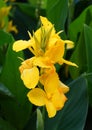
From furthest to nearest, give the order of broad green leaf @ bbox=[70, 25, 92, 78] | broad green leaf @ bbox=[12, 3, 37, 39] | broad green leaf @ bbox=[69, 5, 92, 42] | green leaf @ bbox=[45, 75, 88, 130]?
broad green leaf @ bbox=[12, 3, 37, 39], broad green leaf @ bbox=[69, 5, 92, 42], broad green leaf @ bbox=[70, 25, 92, 78], green leaf @ bbox=[45, 75, 88, 130]

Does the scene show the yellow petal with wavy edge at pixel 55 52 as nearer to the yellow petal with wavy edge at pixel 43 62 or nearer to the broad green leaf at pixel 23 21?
the yellow petal with wavy edge at pixel 43 62

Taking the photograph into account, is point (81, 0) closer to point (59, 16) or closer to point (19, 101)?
point (59, 16)

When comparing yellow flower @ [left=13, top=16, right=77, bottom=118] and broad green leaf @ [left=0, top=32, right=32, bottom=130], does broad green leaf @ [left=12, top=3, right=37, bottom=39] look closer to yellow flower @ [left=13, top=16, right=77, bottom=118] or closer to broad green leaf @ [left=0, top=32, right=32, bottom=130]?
broad green leaf @ [left=0, top=32, right=32, bottom=130]

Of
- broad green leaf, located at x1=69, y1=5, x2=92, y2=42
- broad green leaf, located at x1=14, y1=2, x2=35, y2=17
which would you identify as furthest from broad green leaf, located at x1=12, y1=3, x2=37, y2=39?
broad green leaf, located at x1=69, y1=5, x2=92, y2=42

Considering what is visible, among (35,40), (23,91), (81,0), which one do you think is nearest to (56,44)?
(35,40)

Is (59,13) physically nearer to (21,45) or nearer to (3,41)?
(3,41)

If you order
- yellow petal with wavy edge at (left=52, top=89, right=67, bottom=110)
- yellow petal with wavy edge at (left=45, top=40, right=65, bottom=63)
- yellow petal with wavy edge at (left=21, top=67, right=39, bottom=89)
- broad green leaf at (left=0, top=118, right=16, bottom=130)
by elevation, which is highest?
yellow petal with wavy edge at (left=45, top=40, right=65, bottom=63)

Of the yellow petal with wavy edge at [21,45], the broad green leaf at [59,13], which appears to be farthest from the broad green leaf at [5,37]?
the yellow petal with wavy edge at [21,45]
